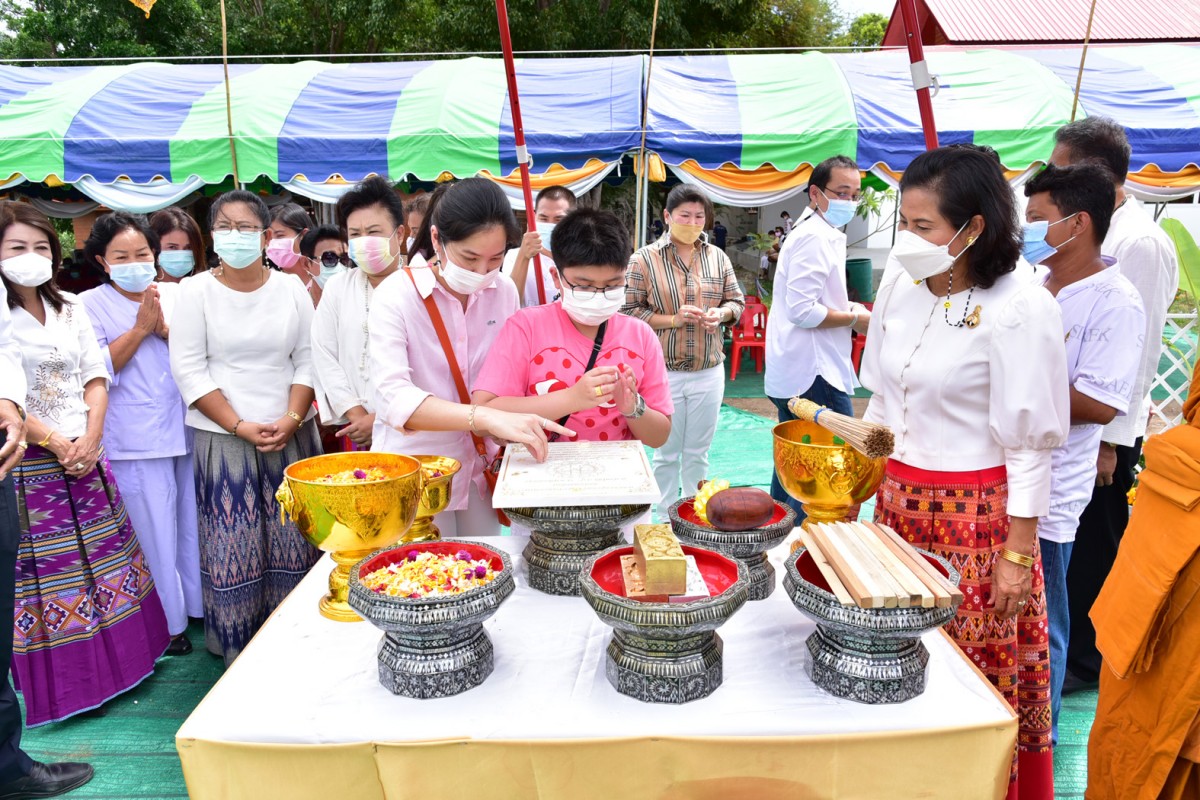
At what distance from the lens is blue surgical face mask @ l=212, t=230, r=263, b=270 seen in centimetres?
272

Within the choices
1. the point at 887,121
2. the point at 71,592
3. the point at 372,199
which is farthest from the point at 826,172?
the point at 887,121

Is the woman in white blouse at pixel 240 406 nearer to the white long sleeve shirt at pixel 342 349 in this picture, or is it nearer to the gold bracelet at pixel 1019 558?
the white long sleeve shirt at pixel 342 349

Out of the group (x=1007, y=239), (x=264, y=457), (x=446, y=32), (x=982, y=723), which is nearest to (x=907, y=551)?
(x=982, y=723)

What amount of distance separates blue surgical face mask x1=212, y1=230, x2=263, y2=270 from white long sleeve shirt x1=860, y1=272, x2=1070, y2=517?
2136 mm

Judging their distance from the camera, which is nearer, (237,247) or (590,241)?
(590,241)

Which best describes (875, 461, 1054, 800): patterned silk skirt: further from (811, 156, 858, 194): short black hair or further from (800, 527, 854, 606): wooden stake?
(811, 156, 858, 194): short black hair

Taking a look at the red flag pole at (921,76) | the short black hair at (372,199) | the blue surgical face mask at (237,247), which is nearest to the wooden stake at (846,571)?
the red flag pole at (921,76)

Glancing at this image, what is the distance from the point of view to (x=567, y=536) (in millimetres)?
1745

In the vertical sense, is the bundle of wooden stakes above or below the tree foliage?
below

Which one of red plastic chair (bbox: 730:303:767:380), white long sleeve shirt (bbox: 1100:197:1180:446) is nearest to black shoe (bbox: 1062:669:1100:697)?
white long sleeve shirt (bbox: 1100:197:1180:446)

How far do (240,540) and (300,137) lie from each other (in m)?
5.55

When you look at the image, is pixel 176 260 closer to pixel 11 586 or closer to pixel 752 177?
pixel 11 586

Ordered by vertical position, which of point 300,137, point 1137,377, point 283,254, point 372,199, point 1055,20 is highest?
point 1055,20

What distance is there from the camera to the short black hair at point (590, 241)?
1989 mm
